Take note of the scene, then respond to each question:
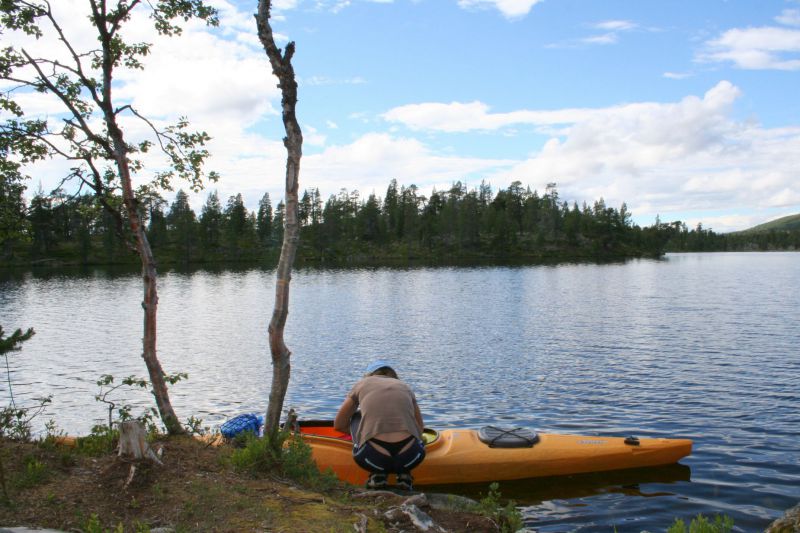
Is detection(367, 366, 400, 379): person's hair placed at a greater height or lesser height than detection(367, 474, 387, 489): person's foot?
greater

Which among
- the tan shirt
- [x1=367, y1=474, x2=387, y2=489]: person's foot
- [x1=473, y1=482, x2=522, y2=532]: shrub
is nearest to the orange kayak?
[x1=367, y1=474, x2=387, y2=489]: person's foot

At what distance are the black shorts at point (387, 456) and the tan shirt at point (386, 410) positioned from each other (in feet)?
0.44

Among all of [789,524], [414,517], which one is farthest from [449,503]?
[789,524]

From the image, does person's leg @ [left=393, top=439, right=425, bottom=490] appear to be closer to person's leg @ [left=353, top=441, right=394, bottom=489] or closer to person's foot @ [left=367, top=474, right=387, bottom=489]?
person's leg @ [left=353, top=441, right=394, bottom=489]

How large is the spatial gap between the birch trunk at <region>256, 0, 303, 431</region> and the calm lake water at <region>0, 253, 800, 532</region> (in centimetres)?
543

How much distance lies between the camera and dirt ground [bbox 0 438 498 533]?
20.0 feet

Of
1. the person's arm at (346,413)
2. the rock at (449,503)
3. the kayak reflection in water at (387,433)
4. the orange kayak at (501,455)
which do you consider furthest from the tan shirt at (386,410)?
the orange kayak at (501,455)

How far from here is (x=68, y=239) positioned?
132m

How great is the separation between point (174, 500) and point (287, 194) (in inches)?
163

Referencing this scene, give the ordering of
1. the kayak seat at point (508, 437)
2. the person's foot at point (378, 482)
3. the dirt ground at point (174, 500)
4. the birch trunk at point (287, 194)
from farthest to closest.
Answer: the kayak seat at point (508, 437) → the person's foot at point (378, 482) → the birch trunk at point (287, 194) → the dirt ground at point (174, 500)

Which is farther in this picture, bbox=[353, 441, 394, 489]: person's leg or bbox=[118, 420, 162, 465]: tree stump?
bbox=[353, 441, 394, 489]: person's leg

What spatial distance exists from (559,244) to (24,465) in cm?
16698

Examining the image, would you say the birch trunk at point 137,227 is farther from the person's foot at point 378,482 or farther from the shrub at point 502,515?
the shrub at point 502,515

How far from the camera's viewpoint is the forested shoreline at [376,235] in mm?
129500
